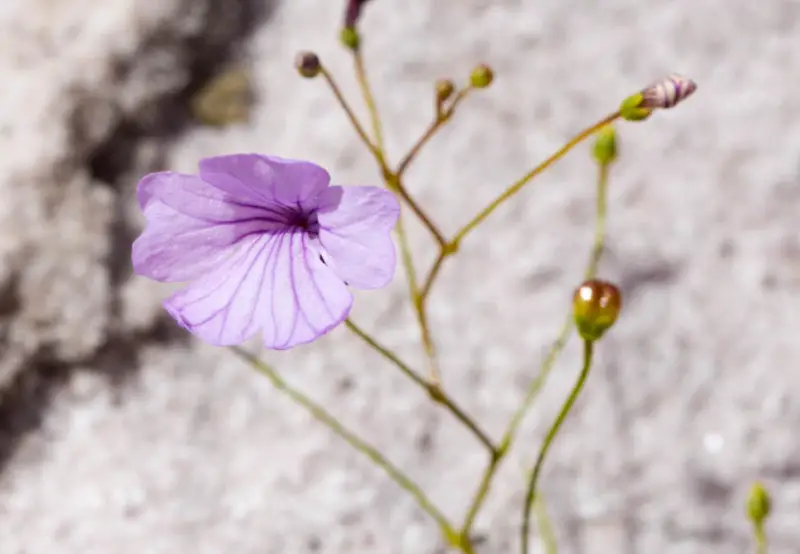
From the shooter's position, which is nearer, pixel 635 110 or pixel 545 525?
pixel 635 110

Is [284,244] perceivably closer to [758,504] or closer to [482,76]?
[482,76]

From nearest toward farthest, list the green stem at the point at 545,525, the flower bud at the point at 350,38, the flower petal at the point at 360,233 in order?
the flower petal at the point at 360,233
the flower bud at the point at 350,38
the green stem at the point at 545,525

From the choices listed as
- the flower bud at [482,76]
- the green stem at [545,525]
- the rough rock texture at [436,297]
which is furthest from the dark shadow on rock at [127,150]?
the flower bud at [482,76]

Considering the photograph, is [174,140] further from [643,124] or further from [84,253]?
[643,124]

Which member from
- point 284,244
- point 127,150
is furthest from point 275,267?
point 127,150

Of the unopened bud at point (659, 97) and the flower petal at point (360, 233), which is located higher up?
the unopened bud at point (659, 97)

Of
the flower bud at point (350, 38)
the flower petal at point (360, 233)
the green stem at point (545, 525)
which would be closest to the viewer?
the flower petal at point (360, 233)

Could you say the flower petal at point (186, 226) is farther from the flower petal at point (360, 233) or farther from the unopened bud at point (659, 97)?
the unopened bud at point (659, 97)

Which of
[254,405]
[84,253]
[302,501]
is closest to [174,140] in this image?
[84,253]
